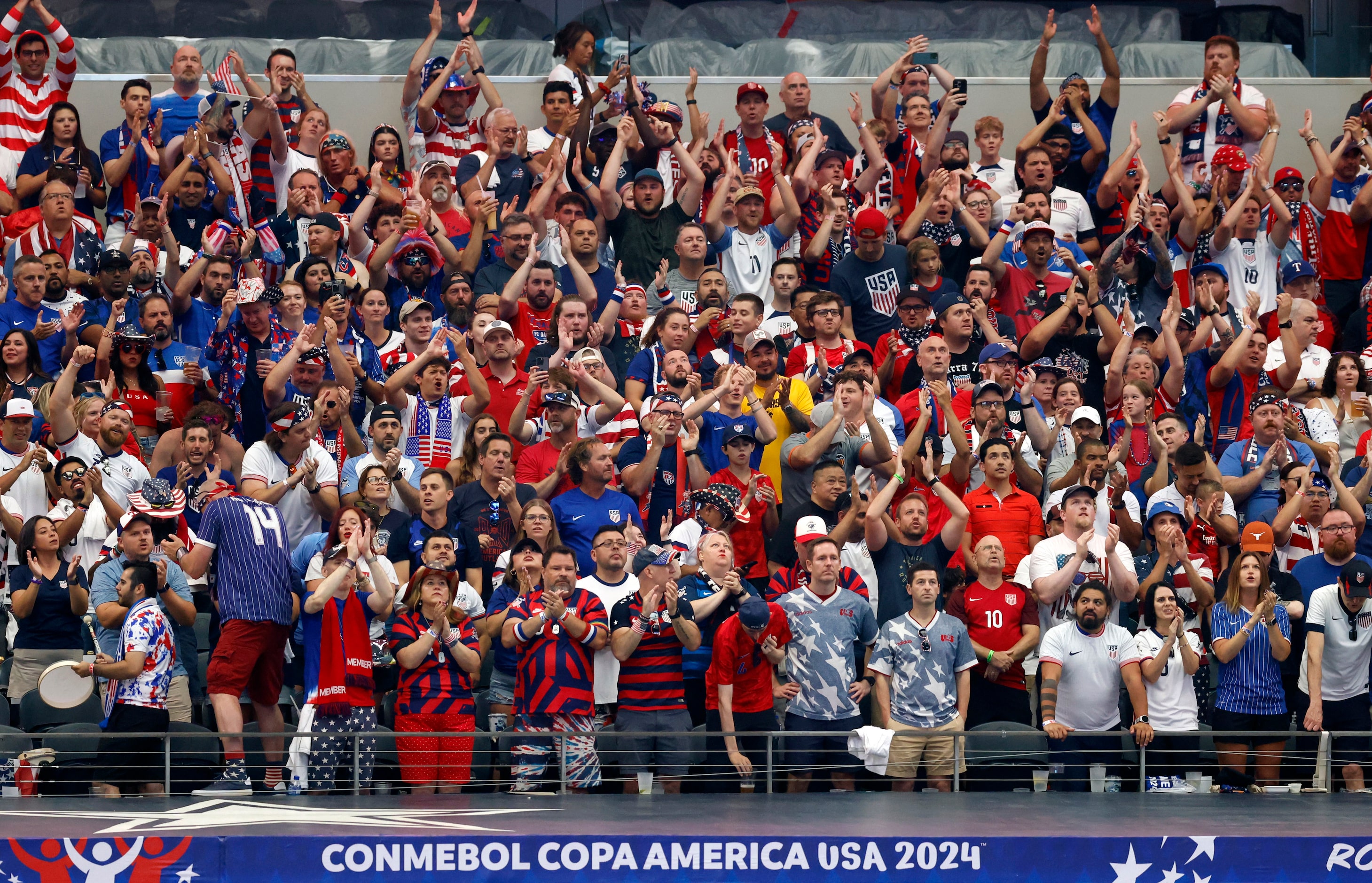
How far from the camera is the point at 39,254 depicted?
43.4 ft

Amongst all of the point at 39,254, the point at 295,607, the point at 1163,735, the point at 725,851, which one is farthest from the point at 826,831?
the point at 39,254

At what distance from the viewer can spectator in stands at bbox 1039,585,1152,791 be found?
10359mm

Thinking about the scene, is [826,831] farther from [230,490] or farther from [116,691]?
[230,490]

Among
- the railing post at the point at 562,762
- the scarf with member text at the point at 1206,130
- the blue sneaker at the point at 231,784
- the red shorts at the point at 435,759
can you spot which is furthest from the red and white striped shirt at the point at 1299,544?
the blue sneaker at the point at 231,784

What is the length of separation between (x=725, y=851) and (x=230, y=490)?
14.5 feet

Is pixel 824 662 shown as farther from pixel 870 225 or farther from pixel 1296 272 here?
pixel 1296 272

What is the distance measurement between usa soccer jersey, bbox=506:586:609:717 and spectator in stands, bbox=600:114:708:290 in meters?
4.83

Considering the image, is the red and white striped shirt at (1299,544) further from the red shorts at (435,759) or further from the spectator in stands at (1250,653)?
the red shorts at (435,759)

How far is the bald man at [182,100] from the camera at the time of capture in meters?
14.8

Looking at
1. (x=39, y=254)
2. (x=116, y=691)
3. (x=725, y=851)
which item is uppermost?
(x=39, y=254)

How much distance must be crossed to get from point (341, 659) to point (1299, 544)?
20.7 ft

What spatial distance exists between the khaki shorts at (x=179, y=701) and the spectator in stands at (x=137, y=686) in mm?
197

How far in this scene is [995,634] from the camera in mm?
10773

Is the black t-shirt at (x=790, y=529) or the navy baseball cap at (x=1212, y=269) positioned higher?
the navy baseball cap at (x=1212, y=269)
